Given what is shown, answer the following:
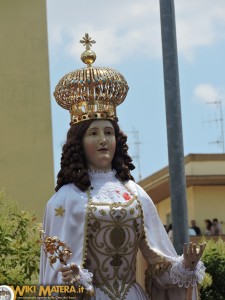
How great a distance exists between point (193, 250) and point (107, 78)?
4.70 feet

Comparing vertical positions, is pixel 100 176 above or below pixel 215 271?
above

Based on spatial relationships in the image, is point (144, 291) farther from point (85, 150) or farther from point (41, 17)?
point (41, 17)

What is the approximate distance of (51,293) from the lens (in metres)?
7.66

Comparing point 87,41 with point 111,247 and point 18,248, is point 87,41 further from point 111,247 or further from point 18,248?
point 18,248

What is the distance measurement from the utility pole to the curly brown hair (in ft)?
5.57

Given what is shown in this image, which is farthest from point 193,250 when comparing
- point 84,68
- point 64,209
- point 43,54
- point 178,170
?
point 43,54

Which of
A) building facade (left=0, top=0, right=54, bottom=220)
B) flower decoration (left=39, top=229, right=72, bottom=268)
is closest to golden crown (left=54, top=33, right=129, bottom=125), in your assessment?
flower decoration (left=39, top=229, right=72, bottom=268)

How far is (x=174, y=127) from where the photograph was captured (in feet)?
33.4

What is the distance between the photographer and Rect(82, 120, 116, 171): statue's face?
26.8 feet

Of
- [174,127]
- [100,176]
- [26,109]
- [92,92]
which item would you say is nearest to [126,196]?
[100,176]

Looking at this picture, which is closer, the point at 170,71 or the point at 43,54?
the point at 170,71

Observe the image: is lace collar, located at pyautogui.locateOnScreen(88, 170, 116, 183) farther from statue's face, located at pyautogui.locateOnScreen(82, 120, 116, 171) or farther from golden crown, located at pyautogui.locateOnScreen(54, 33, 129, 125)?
golden crown, located at pyautogui.locateOnScreen(54, 33, 129, 125)

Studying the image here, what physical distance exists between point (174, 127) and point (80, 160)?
2.17 m

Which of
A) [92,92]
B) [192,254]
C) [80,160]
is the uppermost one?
[92,92]
